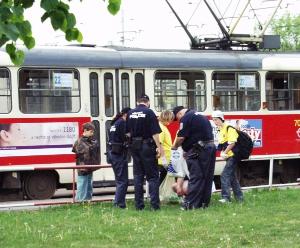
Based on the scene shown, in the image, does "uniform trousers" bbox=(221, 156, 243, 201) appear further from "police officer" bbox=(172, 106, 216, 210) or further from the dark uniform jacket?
the dark uniform jacket

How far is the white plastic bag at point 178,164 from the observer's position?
40.4 feet

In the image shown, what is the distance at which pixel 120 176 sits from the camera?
1219cm

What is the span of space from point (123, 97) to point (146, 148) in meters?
4.75

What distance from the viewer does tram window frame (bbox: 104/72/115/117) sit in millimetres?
15969

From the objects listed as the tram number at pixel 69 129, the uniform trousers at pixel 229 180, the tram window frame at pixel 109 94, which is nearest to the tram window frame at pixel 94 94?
the tram window frame at pixel 109 94

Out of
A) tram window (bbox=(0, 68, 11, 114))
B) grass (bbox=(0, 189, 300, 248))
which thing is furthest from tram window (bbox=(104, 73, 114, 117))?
grass (bbox=(0, 189, 300, 248))

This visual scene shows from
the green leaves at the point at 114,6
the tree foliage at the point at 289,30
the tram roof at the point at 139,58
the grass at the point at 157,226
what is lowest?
the grass at the point at 157,226

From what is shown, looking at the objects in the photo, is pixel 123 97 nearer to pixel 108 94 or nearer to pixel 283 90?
pixel 108 94

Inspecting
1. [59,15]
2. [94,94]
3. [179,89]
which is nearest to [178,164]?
[94,94]

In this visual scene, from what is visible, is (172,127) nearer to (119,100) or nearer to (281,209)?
(119,100)

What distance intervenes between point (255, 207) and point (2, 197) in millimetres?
5821

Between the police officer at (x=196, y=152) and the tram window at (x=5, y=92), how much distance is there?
14.2 ft

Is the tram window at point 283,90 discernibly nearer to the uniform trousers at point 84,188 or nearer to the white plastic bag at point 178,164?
the white plastic bag at point 178,164

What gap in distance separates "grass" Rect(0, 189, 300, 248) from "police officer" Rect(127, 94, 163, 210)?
14.6 inches
